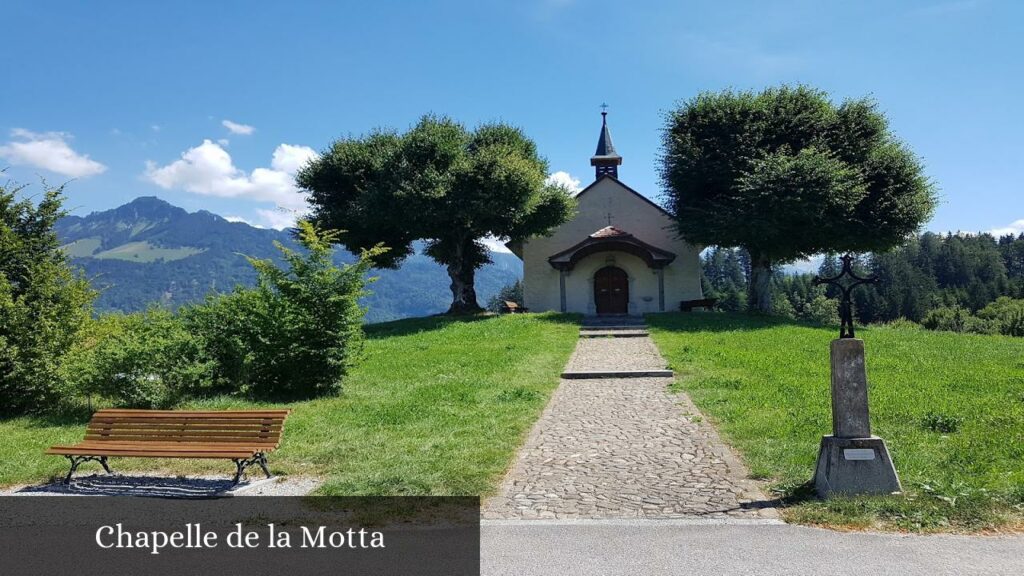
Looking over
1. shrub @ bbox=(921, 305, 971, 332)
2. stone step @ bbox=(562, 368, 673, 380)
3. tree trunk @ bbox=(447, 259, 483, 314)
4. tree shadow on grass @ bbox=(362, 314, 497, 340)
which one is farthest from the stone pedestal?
shrub @ bbox=(921, 305, 971, 332)

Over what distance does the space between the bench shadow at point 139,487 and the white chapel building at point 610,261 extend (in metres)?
27.2

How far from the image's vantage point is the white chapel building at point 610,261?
112 ft

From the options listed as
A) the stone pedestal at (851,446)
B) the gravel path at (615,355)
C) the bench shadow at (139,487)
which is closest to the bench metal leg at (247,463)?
the bench shadow at (139,487)

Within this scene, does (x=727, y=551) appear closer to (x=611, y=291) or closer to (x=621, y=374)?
(x=621, y=374)

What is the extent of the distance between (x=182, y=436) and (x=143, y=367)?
13.9 ft

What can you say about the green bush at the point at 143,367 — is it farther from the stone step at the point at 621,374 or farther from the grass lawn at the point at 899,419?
the grass lawn at the point at 899,419

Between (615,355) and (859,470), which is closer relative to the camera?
(859,470)

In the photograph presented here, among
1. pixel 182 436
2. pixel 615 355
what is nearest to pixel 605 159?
pixel 615 355

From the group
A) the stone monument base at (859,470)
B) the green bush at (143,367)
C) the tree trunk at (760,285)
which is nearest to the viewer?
the stone monument base at (859,470)

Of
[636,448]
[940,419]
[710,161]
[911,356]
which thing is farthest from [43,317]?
[710,161]

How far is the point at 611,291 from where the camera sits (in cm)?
3512

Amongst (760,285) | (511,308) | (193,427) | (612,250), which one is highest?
(612,250)

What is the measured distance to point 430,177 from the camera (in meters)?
27.7

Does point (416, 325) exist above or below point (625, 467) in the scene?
above
